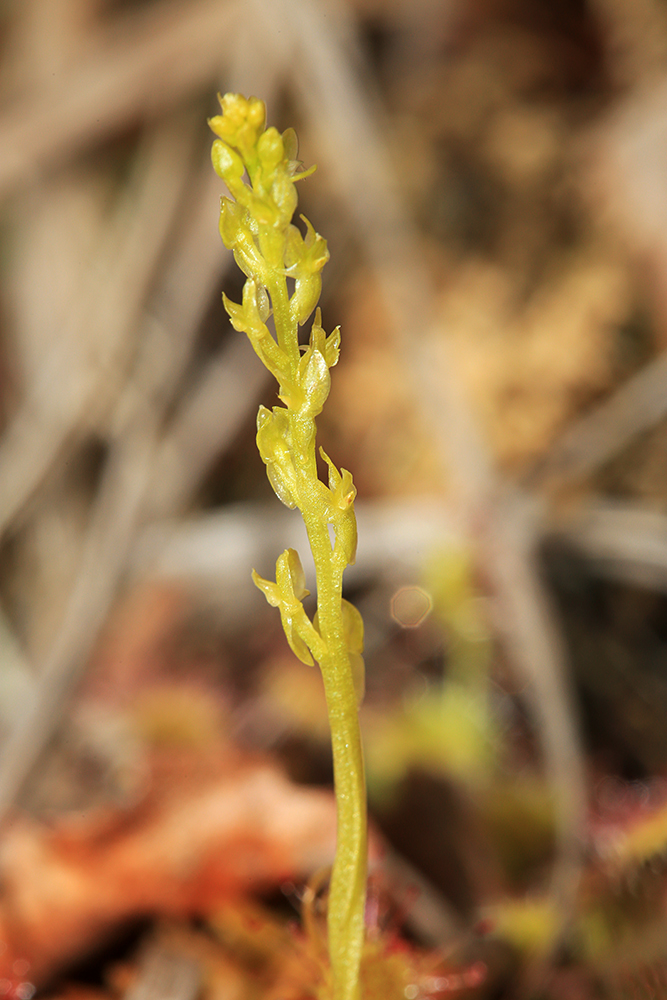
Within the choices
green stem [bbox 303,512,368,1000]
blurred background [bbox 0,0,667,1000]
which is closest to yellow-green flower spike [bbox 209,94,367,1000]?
green stem [bbox 303,512,368,1000]

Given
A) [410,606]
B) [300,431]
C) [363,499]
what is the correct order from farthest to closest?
[363,499]
[410,606]
[300,431]

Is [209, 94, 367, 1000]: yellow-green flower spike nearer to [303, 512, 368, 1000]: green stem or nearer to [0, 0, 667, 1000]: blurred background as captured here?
[303, 512, 368, 1000]: green stem

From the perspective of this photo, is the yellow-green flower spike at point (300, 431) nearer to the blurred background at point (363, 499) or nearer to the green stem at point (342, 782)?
the green stem at point (342, 782)

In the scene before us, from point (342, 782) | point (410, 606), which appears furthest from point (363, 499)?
point (342, 782)

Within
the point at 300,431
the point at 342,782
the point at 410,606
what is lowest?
the point at 410,606

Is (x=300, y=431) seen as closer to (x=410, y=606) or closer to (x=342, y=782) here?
(x=342, y=782)

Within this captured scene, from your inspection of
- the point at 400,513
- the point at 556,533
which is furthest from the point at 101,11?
the point at 556,533

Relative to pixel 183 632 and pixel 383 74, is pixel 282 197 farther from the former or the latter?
pixel 383 74

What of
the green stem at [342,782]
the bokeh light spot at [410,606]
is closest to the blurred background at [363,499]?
the bokeh light spot at [410,606]
